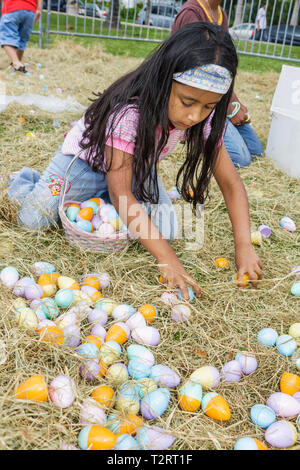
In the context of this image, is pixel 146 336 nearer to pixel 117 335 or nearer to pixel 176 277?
pixel 117 335

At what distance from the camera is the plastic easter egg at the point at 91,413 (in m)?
1.34

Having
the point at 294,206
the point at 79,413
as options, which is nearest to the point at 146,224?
the point at 79,413

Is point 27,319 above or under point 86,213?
under

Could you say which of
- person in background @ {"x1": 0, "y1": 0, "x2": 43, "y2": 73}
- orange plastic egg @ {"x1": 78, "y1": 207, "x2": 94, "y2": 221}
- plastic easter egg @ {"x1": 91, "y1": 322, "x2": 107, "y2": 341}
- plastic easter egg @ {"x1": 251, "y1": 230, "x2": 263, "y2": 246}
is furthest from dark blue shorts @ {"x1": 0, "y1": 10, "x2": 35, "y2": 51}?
plastic easter egg @ {"x1": 91, "y1": 322, "x2": 107, "y2": 341}

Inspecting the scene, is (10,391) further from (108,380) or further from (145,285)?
(145,285)

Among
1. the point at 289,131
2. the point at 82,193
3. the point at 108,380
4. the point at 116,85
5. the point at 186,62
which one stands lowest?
the point at 108,380

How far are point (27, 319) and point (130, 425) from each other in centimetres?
55

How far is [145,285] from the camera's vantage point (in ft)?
6.64

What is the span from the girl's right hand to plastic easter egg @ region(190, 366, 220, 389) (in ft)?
1.26

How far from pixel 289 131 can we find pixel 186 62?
79.2 inches

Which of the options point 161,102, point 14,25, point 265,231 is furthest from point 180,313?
point 14,25

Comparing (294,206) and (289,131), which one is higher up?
(289,131)

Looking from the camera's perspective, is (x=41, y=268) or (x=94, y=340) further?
(x=41, y=268)

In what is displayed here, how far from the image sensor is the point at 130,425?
1334mm
